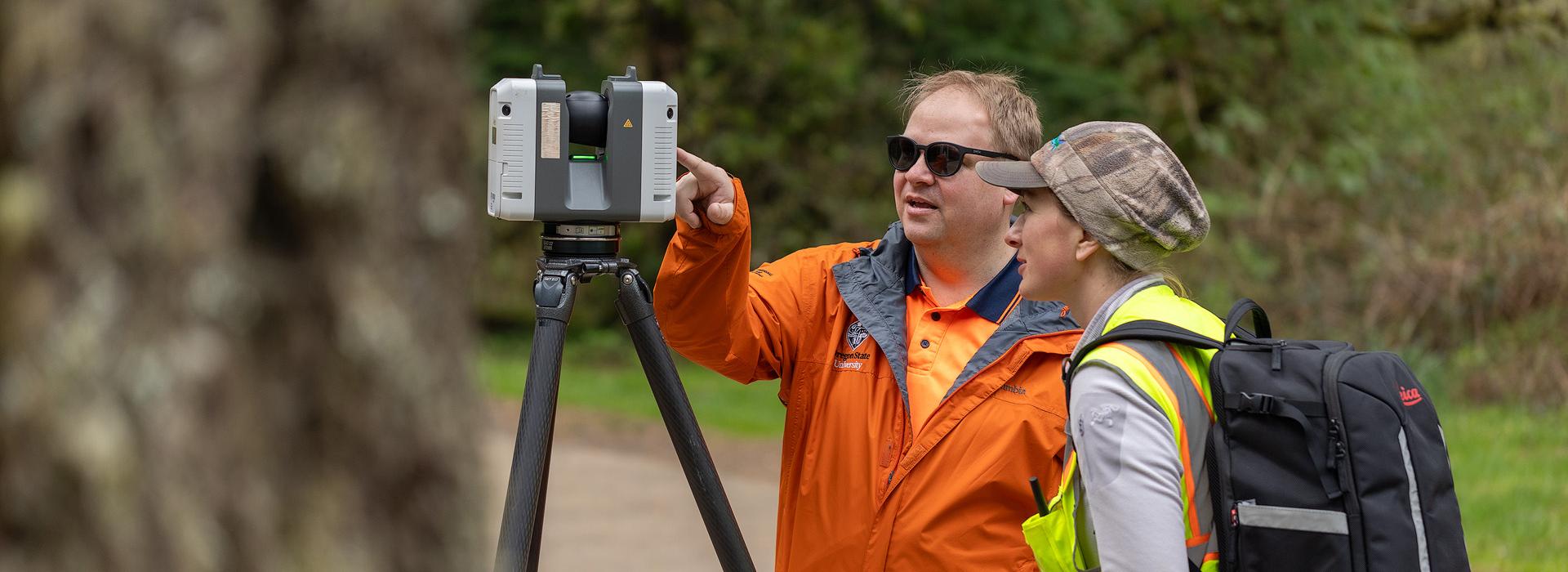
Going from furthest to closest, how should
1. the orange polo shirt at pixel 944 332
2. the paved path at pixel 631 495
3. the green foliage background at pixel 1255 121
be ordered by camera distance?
the green foliage background at pixel 1255 121, the paved path at pixel 631 495, the orange polo shirt at pixel 944 332

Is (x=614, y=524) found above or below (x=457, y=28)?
below

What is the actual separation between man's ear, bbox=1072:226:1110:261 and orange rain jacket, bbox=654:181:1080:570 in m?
0.44

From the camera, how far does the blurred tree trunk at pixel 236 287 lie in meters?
0.94

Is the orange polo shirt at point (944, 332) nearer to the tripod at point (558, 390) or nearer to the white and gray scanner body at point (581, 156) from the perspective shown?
the tripod at point (558, 390)

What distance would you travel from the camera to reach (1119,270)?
210 cm

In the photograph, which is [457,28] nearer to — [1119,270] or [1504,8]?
[1119,270]

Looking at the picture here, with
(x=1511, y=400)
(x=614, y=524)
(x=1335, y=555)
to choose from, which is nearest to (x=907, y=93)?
(x=1335, y=555)

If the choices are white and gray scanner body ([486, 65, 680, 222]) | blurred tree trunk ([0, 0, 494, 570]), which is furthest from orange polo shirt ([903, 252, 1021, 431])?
blurred tree trunk ([0, 0, 494, 570])

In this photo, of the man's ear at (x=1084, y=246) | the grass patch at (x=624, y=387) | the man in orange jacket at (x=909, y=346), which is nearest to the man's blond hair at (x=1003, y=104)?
the man in orange jacket at (x=909, y=346)

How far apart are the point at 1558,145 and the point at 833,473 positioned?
740cm

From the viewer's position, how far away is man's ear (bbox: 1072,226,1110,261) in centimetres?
207

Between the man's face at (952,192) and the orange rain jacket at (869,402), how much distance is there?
115 millimetres

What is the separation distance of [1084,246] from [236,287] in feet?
4.32

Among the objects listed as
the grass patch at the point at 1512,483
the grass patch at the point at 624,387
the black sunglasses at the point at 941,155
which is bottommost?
the grass patch at the point at 624,387
